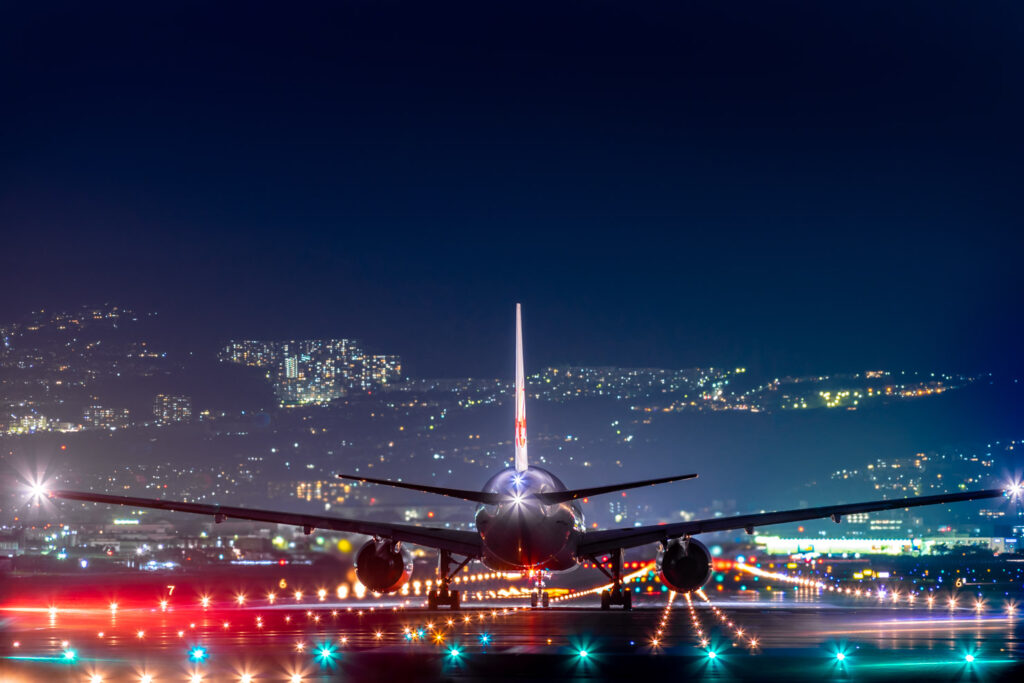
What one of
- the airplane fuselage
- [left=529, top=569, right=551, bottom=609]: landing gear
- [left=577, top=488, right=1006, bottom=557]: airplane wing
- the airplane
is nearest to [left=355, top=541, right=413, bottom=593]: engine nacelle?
the airplane

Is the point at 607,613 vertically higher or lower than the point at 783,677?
higher

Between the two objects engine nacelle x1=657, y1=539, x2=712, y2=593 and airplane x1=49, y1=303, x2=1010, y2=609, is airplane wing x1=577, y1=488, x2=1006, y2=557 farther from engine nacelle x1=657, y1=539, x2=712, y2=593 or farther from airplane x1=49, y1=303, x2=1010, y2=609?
engine nacelle x1=657, y1=539, x2=712, y2=593

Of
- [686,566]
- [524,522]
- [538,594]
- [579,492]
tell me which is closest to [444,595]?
[538,594]

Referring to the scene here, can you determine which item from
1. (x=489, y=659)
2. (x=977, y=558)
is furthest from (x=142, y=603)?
(x=977, y=558)

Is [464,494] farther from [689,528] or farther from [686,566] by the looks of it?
[686,566]

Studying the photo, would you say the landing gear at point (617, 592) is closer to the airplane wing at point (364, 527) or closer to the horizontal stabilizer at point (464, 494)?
the airplane wing at point (364, 527)

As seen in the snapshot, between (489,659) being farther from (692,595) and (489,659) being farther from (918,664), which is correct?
(692,595)
